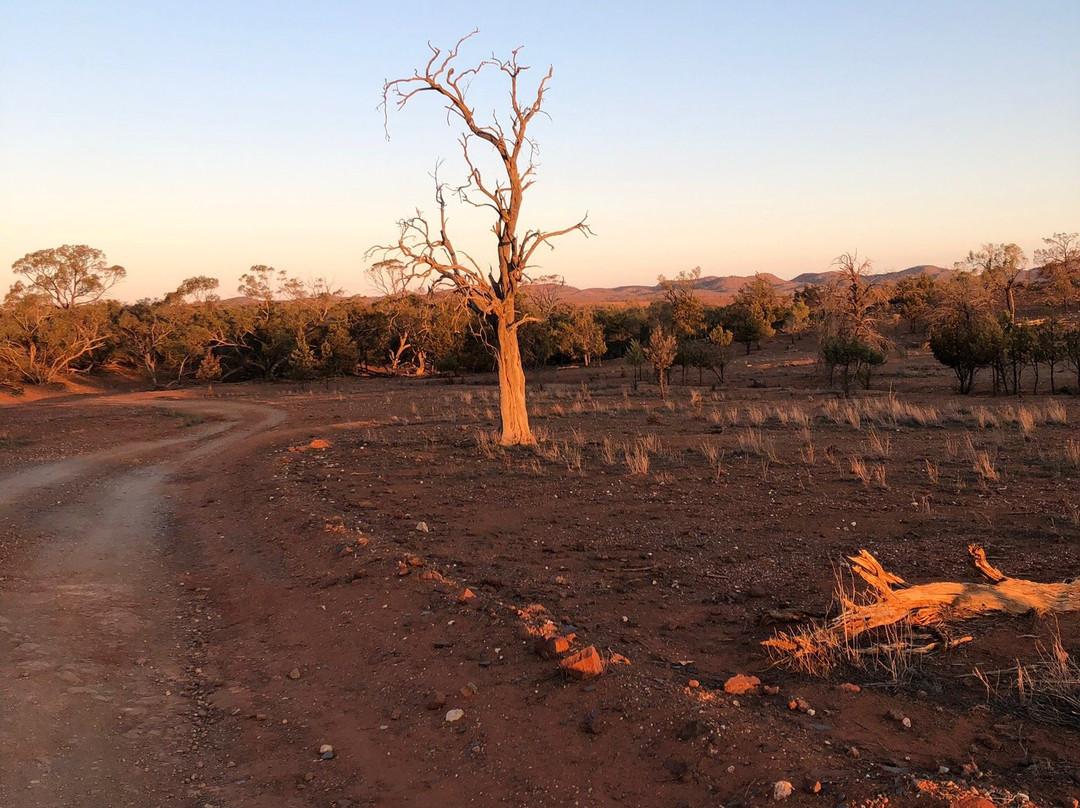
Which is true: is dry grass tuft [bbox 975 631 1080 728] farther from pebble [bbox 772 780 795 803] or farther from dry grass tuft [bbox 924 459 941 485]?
dry grass tuft [bbox 924 459 941 485]

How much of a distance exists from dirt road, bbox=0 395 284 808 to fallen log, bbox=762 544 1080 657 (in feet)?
14.2

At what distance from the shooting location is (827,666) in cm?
504

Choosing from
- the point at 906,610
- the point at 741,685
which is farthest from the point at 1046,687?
the point at 741,685

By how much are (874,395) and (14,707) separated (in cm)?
2856

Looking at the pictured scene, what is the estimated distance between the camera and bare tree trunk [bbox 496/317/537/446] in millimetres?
16891

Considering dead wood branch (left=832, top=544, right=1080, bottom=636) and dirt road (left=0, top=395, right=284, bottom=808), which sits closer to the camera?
dirt road (left=0, top=395, right=284, bottom=808)

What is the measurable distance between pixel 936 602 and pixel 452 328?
116 feet

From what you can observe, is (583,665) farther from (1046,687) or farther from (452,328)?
(452,328)

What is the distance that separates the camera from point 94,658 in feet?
19.4

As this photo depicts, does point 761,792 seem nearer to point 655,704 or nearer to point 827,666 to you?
point 655,704

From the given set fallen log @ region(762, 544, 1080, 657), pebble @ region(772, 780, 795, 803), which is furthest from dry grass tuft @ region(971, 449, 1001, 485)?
pebble @ region(772, 780, 795, 803)

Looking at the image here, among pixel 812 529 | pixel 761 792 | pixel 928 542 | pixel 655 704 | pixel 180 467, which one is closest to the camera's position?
pixel 761 792

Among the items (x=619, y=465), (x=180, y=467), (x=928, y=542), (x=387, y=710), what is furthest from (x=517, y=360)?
(x=387, y=710)

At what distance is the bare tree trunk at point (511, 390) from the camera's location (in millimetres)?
16891
